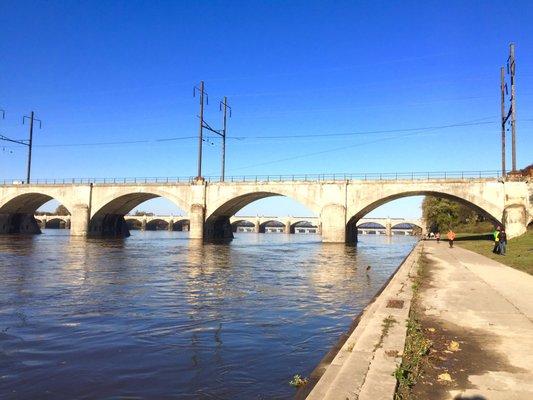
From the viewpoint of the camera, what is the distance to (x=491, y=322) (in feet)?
28.5

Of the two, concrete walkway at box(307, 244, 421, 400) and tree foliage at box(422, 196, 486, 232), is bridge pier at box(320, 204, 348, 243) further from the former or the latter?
concrete walkway at box(307, 244, 421, 400)

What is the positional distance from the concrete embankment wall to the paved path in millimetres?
812

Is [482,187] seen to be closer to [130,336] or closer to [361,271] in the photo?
[361,271]

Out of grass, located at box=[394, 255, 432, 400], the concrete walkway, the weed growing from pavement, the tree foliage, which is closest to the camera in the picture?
the concrete walkway

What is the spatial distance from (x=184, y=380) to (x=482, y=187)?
45360mm

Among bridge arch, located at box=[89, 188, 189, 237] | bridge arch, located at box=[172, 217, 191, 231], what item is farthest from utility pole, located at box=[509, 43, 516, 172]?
bridge arch, located at box=[172, 217, 191, 231]

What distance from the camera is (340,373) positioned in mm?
5473

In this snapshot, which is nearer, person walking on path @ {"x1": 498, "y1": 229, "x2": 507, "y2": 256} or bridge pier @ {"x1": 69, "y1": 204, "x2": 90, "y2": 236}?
person walking on path @ {"x1": 498, "y1": 229, "x2": 507, "y2": 256}

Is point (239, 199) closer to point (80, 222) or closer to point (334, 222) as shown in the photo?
point (334, 222)

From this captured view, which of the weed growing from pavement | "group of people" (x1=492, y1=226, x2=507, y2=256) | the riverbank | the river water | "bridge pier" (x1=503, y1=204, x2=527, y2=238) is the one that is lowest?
the river water

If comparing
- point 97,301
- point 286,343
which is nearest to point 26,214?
point 97,301

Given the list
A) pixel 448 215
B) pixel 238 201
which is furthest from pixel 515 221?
pixel 238 201

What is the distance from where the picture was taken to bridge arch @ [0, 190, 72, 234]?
231 feet

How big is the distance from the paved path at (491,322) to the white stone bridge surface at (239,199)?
30.5m
